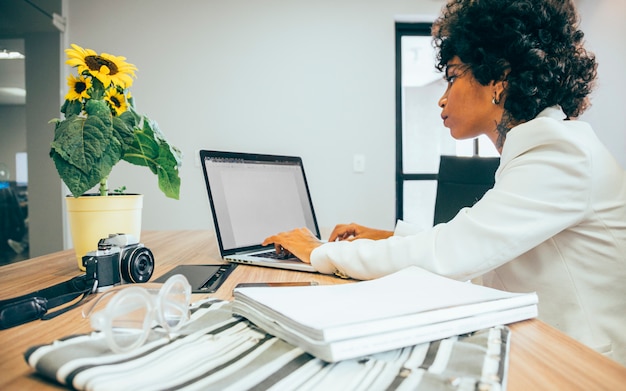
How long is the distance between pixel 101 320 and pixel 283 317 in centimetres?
16

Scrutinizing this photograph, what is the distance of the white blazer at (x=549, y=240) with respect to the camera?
0.66 metres

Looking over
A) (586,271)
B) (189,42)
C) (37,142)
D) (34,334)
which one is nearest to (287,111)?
(189,42)

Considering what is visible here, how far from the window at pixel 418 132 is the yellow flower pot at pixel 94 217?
7.68 feet

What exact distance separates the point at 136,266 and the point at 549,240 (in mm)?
730

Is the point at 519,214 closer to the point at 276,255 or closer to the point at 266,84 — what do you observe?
the point at 276,255

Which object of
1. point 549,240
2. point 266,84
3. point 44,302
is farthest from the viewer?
point 266,84

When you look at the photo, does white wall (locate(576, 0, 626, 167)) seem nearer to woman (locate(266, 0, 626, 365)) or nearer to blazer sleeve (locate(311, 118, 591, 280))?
woman (locate(266, 0, 626, 365))

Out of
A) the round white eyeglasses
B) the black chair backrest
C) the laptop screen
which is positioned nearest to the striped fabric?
the round white eyeglasses

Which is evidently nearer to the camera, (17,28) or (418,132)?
(17,28)

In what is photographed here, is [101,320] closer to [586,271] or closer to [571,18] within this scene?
[586,271]

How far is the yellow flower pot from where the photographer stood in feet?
2.54

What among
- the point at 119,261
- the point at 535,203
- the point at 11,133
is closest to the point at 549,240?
the point at 535,203

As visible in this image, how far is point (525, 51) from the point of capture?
0.86 m

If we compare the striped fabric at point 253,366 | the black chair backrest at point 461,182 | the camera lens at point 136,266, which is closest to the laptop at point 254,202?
the camera lens at point 136,266
